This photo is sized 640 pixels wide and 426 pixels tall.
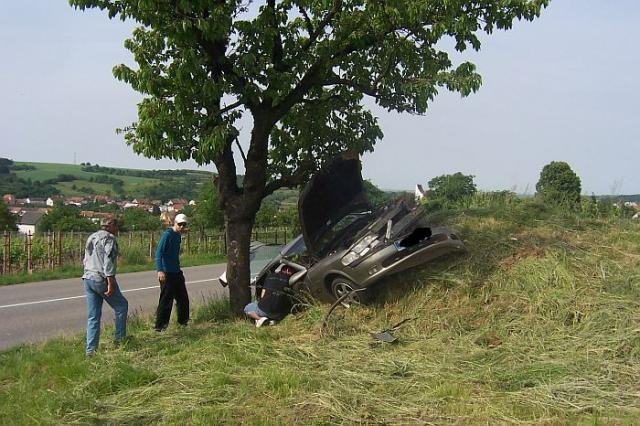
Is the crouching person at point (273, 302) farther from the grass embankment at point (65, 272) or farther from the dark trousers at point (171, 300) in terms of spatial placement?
the grass embankment at point (65, 272)

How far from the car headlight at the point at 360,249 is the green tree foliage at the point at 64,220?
4059 cm

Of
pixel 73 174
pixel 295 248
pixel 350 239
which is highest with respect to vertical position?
pixel 73 174

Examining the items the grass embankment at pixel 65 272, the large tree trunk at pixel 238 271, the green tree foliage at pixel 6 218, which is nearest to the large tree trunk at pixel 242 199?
the large tree trunk at pixel 238 271

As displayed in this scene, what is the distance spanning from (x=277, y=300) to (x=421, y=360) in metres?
2.33

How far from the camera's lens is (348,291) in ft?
20.5

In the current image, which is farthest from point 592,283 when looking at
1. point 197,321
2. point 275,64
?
point 197,321

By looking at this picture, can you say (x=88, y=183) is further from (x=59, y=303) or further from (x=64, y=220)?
(x=59, y=303)

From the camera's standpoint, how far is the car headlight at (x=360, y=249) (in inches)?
242

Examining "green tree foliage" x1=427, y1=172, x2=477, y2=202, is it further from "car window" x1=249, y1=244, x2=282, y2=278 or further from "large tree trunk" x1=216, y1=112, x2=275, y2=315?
"large tree trunk" x1=216, y1=112, x2=275, y2=315

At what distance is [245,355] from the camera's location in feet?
17.9

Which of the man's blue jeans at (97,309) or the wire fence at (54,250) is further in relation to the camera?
the wire fence at (54,250)

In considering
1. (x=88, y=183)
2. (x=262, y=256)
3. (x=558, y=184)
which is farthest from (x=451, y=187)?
(x=88, y=183)

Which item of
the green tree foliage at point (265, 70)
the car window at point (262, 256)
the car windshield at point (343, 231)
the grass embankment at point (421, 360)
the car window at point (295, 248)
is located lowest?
the grass embankment at point (421, 360)

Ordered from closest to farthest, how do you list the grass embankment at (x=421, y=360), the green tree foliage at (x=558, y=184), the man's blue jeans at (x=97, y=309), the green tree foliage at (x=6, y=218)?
the grass embankment at (x=421, y=360) < the man's blue jeans at (x=97, y=309) < the green tree foliage at (x=558, y=184) < the green tree foliage at (x=6, y=218)
